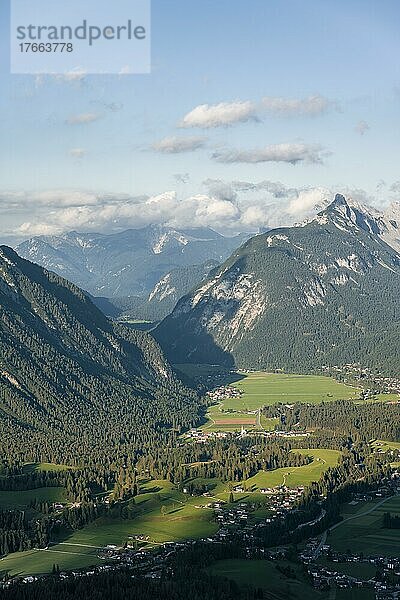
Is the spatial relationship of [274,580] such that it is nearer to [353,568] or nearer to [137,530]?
[353,568]

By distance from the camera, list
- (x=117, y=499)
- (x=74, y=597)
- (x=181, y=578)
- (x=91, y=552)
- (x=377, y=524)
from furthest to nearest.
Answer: (x=117, y=499)
(x=377, y=524)
(x=91, y=552)
(x=181, y=578)
(x=74, y=597)

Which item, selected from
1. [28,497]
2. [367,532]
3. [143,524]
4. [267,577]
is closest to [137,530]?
[143,524]

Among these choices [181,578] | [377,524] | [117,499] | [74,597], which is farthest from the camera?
[117,499]

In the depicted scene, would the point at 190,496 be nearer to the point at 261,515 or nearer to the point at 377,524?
the point at 261,515

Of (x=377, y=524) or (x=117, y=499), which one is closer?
(x=377, y=524)

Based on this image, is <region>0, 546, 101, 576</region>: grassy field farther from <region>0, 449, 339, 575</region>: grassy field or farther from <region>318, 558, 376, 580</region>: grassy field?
<region>318, 558, 376, 580</region>: grassy field

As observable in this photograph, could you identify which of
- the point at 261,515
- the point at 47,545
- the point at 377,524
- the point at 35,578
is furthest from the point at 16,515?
the point at 377,524
